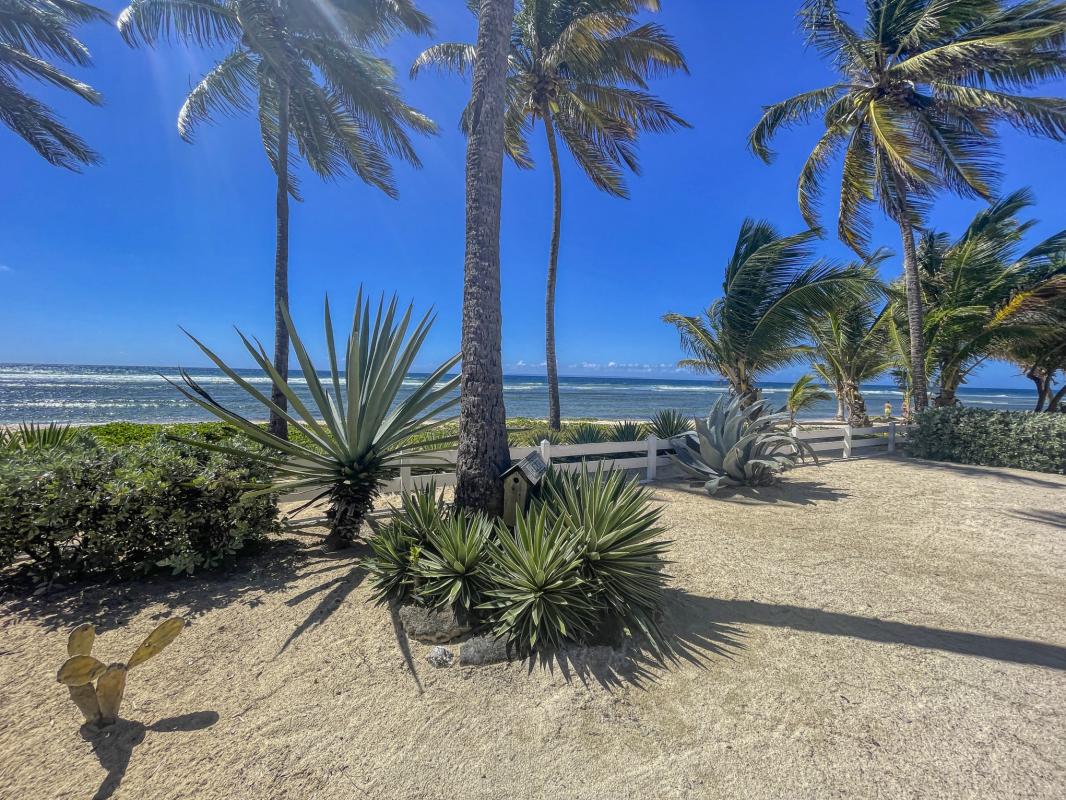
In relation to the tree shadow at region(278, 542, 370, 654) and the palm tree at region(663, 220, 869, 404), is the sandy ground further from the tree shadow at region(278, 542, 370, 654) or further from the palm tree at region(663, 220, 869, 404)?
the palm tree at region(663, 220, 869, 404)

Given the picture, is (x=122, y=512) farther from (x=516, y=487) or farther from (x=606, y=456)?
(x=606, y=456)

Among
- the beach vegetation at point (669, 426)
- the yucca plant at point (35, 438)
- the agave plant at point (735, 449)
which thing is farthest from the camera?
the beach vegetation at point (669, 426)

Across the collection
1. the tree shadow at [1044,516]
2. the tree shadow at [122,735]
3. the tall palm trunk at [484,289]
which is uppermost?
the tall palm trunk at [484,289]

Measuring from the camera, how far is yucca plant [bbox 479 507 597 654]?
2713mm

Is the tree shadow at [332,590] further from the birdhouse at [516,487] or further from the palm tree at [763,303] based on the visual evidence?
the palm tree at [763,303]

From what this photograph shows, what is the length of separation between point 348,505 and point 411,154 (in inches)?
354

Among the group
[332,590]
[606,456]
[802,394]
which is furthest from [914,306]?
[332,590]

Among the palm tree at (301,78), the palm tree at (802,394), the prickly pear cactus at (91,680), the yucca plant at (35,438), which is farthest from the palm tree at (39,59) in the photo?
the palm tree at (802,394)

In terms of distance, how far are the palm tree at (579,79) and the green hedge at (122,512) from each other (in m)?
8.49

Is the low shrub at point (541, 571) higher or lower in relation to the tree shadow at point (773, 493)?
higher

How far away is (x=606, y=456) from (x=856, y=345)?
12.9 metres

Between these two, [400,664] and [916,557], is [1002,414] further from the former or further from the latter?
[400,664]

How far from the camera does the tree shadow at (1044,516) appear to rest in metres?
5.79

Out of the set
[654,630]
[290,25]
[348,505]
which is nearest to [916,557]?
[654,630]
